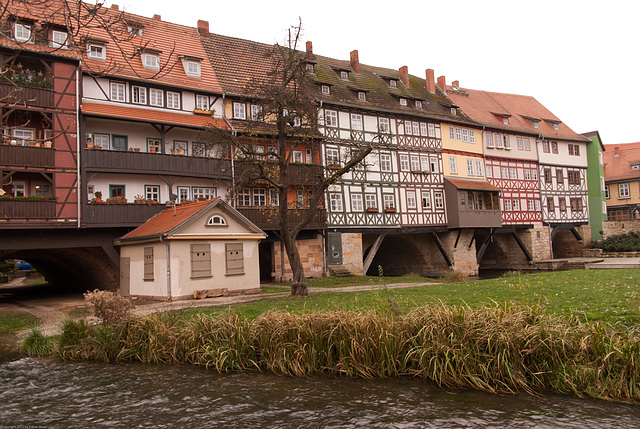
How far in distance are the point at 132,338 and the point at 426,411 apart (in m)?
6.28

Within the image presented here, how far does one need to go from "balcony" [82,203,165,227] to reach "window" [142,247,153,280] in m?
2.61

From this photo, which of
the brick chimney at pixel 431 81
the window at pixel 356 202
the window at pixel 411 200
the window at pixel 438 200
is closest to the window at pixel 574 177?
the brick chimney at pixel 431 81

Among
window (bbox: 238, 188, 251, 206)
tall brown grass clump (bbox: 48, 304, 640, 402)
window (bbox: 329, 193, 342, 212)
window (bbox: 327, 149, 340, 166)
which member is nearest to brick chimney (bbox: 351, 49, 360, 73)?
window (bbox: 327, 149, 340, 166)

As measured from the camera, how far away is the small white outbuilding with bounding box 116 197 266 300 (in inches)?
671

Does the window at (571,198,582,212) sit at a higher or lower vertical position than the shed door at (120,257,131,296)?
higher

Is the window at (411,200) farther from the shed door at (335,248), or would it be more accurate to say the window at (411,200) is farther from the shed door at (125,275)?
the shed door at (125,275)

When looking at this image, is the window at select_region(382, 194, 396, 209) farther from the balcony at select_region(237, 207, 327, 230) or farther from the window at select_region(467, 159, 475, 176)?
the window at select_region(467, 159, 475, 176)

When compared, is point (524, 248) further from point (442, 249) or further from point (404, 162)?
point (404, 162)

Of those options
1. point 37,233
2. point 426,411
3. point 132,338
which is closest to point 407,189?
point 37,233

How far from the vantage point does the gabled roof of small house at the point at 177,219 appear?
56.5 feet

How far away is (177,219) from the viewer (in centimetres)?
1808

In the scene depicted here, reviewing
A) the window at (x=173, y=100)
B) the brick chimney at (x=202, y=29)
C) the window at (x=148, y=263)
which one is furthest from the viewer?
the brick chimney at (x=202, y=29)

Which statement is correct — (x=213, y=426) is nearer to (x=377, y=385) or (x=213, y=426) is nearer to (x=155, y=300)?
(x=377, y=385)

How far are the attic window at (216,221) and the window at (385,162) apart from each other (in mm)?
13717
